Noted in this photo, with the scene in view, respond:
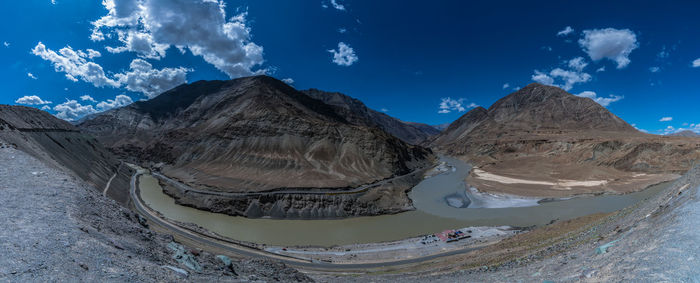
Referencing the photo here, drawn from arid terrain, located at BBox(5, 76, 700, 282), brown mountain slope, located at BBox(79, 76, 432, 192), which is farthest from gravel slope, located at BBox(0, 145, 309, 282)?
brown mountain slope, located at BBox(79, 76, 432, 192)

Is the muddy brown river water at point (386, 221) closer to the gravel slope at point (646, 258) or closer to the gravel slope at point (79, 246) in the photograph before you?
the gravel slope at point (79, 246)

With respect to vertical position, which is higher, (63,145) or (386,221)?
(63,145)

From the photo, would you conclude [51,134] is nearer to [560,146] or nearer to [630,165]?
[630,165]

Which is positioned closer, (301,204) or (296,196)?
(301,204)

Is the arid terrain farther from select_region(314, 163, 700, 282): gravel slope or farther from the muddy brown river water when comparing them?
the muddy brown river water

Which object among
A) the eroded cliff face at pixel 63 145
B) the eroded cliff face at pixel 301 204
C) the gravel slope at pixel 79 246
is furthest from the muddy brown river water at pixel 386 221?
the gravel slope at pixel 79 246

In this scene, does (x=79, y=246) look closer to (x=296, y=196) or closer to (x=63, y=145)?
(x=296, y=196)

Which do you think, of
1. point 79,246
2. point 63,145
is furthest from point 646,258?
point 63,145
